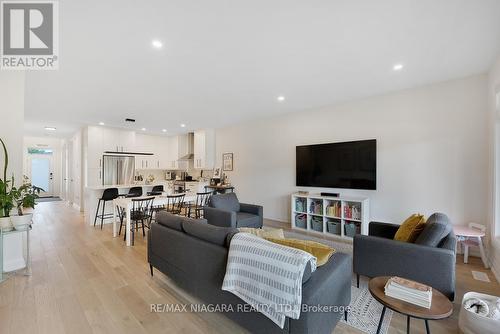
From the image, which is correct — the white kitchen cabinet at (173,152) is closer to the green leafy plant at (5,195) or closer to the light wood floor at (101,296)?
the light wood floor at (101,296)

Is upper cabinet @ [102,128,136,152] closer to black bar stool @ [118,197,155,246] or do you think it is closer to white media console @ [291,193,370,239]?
black bar stool @ [118,197,155,246]

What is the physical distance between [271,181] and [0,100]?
4.74 metres

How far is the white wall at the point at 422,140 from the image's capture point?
3145 mm

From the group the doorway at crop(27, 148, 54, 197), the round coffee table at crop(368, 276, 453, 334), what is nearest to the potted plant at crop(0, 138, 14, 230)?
the round coffee table at crop(368, 276, 453, 334)

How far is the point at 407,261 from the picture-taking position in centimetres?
212

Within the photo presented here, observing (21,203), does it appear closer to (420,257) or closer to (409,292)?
(409,292)

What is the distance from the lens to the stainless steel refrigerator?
6504 mm

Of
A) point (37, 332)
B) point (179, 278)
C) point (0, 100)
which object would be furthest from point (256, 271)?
point (0, 100)

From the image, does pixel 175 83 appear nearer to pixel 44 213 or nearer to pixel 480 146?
pixel 480 146

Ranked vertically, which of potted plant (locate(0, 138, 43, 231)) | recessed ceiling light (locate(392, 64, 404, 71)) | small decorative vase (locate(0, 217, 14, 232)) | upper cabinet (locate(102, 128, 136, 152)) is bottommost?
small decorative vase (locate(0, 217, 14, 232))

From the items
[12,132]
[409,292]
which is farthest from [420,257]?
[12,132]

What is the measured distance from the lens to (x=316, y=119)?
475 centimetres

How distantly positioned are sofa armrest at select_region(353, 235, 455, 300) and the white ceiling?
6.84 ft

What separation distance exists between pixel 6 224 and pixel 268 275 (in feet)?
10.6
